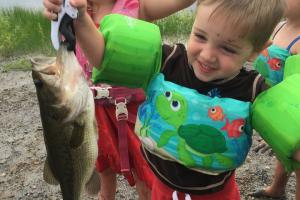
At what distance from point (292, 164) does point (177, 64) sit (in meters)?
0.72

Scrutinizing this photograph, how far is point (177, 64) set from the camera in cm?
251

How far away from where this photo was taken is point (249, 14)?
2.19 metres

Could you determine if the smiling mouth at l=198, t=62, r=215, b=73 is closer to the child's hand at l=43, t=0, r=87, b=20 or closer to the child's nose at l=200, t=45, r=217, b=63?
the child's nose at l=200, t=45, r=217, b=63

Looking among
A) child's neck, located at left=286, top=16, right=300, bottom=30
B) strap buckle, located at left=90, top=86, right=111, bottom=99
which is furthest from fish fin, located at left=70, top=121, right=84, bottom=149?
child's neck, located at left=286, top=16, right=300, bottom=30

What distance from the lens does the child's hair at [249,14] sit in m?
2.19

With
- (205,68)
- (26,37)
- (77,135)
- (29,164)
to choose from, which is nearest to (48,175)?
(77,135)

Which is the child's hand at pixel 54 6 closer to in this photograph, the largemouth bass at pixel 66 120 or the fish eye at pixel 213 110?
the largemouth bass at pixel 66 120

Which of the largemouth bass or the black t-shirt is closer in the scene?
the largemouth bass

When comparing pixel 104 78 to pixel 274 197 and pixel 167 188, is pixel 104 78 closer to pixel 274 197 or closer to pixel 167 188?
pixel 167 188

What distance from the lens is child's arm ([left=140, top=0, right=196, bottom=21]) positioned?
115 inches

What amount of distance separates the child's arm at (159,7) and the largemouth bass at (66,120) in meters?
0.97

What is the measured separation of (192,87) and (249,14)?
46cm

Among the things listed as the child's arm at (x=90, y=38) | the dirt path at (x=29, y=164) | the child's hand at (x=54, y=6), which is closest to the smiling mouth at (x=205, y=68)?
the child's arm at (x=90, y=38)

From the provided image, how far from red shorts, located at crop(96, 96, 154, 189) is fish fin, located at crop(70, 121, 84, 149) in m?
0.94
